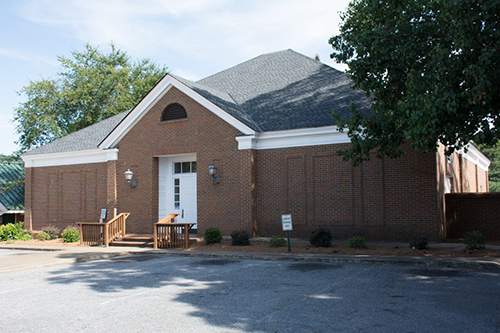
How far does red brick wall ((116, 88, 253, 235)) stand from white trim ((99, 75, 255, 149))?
208mm

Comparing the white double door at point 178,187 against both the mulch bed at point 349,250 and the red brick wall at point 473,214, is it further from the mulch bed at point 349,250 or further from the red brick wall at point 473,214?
the red brick wall at point 473,214

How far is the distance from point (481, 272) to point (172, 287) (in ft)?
23.4

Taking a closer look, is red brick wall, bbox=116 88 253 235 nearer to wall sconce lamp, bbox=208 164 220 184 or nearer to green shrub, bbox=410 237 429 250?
wall sconce lamp, bbox=208 164 220 184

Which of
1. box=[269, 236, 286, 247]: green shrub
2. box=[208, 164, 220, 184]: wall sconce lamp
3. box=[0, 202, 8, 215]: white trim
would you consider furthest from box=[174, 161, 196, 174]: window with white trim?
box=[0, 202, 8, 215]: white trim

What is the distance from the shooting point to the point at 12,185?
28.8 m

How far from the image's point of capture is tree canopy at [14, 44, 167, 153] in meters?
33.7

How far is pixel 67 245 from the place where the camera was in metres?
19.0

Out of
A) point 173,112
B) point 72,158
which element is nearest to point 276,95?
point 173,112

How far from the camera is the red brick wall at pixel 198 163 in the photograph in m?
18.1

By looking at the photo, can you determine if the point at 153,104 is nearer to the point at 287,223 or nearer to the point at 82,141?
the point at 82,141

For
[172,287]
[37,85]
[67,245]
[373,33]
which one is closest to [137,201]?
[67,245]

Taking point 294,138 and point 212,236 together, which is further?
point 294,138

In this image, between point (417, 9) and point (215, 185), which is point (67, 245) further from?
point (417, 9)

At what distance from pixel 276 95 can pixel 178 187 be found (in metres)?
6.27
